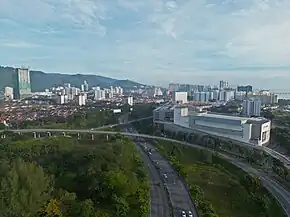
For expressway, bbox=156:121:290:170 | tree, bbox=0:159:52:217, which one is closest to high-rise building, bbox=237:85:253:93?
expressway, bbox=156:121:290:170

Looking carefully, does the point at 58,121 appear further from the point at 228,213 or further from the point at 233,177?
the point at 228,213

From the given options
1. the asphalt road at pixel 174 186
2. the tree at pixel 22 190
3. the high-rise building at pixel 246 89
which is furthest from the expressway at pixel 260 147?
the high-rise building at pixel 246 89

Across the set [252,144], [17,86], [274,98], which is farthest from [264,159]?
[17,86]

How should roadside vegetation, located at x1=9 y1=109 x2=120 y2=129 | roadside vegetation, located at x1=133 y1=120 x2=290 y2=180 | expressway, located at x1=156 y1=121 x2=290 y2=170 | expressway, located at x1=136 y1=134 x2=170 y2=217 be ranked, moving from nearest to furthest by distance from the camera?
expressway, located at x1=136 y1=134 x2=170 y2=217, roadside vegetation, located at x1=133 y1=120 x2=290 y2=180, expressway, located at x1=156 y1=121 x2=290 y2=170, roadside vegetation, located at x1=9 y1=109 x2=120 y2=129

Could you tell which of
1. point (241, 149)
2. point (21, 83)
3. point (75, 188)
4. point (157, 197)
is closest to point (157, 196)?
point (157, 197)

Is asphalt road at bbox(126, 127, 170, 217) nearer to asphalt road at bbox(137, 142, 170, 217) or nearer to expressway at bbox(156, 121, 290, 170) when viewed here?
asphalt road at bbox(137, 142, 170, 217)

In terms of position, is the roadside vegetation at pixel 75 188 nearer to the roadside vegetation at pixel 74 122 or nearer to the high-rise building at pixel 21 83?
the roadside vegetation at pixel 74 122

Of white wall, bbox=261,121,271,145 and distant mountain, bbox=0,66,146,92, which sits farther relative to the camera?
distant mountain, bbox=0,66,146,92
